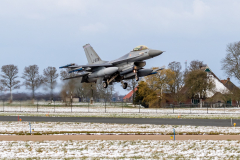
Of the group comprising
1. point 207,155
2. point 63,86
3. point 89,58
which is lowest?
point 207,155

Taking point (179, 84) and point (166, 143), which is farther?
point (179, 84)

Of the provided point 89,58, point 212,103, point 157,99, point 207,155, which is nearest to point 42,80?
point 89,58

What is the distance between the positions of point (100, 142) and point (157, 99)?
60.1 metres

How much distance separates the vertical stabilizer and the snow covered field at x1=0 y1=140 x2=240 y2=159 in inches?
769

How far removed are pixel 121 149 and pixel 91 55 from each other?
906 inches

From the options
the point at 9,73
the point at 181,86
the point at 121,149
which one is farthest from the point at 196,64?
the point at 121,149

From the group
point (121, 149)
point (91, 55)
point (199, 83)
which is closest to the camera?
point (121, 149)

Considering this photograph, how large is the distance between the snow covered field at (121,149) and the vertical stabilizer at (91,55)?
19544 millimetres

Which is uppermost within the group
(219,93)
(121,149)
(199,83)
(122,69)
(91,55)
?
(91,55)

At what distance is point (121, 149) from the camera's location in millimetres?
16594

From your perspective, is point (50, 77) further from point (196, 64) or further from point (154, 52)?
point (196, 64)

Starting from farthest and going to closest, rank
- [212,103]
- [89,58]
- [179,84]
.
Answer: [179,84] < [212,103] < [89,58]

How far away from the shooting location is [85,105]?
59.9m

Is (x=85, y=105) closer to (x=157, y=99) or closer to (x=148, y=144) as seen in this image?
(x=157, y=99)
